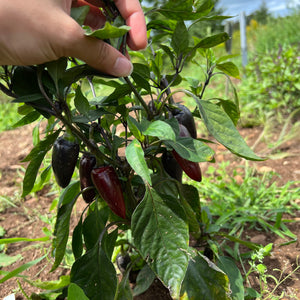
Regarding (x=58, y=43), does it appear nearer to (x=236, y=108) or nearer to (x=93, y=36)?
(x=93, y=36)

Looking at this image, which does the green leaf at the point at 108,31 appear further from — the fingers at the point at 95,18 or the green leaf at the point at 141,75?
the fingers at the point at 95,18

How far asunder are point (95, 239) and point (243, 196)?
37.0 inches

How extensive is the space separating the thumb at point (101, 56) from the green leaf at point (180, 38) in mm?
177

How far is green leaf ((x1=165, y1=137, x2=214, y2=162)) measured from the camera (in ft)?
2.20

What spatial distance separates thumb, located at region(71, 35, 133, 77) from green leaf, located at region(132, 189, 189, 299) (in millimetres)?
286

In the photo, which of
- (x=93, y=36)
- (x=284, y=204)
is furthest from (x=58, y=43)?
(x=284, y=204)

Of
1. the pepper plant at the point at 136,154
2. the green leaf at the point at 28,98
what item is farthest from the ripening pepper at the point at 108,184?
the green leaf at the point at 28,98

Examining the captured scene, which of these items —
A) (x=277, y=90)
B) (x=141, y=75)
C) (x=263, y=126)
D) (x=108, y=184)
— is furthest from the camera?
(x=277, y=90)

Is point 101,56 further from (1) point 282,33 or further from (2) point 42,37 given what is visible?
(1) point 282,33

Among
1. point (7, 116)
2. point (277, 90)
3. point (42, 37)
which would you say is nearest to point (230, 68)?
point (42, 37)

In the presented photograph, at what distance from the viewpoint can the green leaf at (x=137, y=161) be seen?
22.5 inches

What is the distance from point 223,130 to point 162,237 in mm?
275

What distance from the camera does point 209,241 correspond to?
3.48ft

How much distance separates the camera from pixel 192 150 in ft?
2.28
